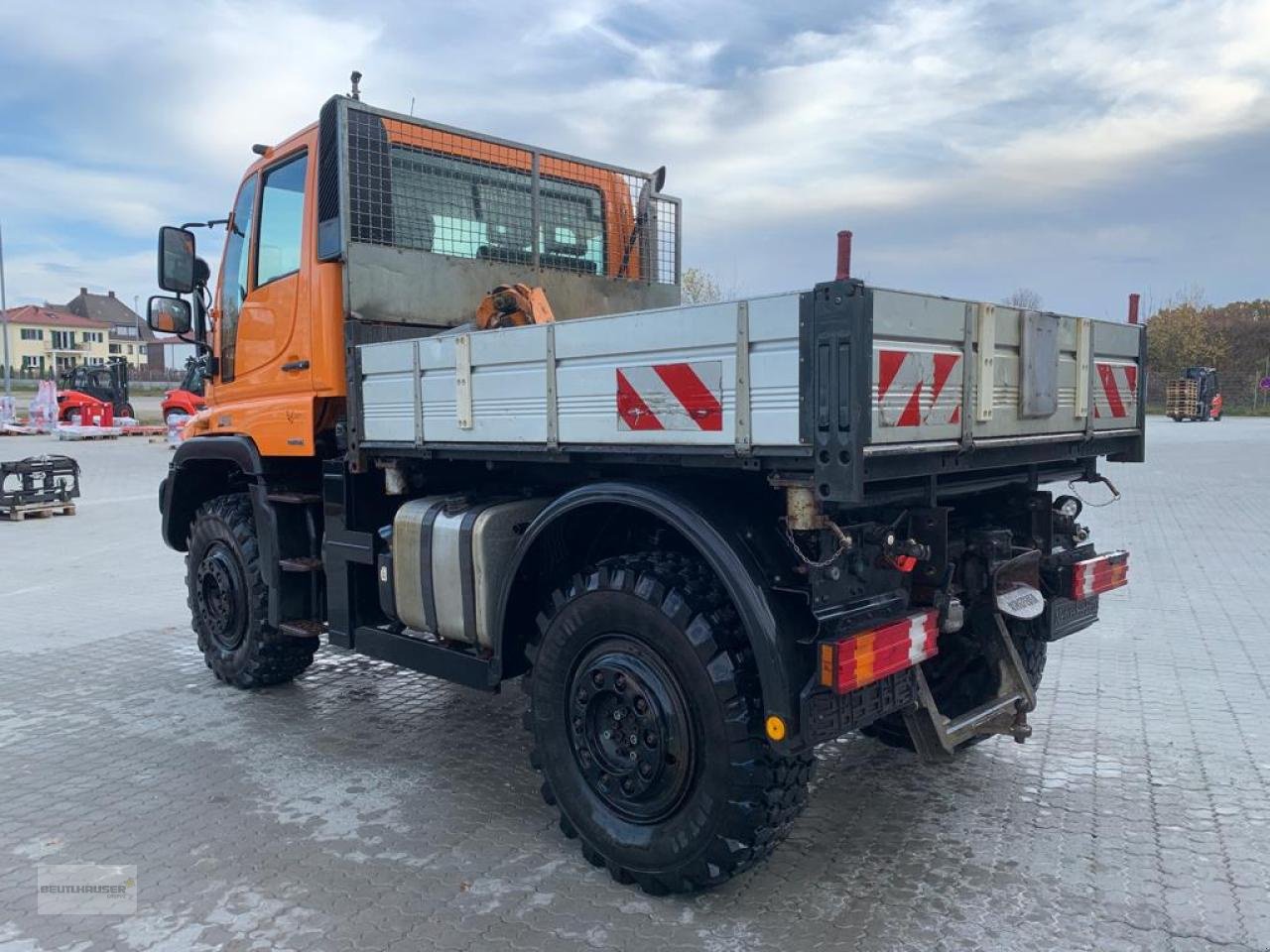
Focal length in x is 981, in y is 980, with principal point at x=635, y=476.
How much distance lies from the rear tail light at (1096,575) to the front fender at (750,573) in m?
1.76

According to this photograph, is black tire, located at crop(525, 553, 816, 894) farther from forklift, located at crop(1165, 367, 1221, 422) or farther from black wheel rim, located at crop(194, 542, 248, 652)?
forklift, located at crop(1165, 367, 1221, 422)

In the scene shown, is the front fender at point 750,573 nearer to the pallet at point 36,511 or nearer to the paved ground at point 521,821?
the paved ground at point 521,821

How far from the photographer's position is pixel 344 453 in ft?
16.9

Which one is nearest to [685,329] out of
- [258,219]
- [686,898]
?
[686,898]

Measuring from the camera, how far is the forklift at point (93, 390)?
99.7ft

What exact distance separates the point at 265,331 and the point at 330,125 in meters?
1.23

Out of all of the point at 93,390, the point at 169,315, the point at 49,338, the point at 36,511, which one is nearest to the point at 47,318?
the point at 49,338

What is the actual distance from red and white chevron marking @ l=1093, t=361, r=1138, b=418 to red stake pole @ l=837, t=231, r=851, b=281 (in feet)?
5.88

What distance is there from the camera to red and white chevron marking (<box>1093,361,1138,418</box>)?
4.23m

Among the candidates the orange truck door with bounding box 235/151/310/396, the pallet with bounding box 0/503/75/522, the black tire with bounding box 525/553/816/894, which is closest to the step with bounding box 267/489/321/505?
the orange truck door with bounding box 235/151/310/396

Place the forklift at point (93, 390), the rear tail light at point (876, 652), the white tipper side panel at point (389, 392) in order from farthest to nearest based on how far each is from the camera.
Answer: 1. the forklift at point (93, 390)
2. the white tipper side panel at point (389, 392)
3. the rear tail light at point (876, 652)

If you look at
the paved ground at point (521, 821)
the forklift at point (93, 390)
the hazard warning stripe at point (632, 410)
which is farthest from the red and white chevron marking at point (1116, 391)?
the forklift at point (93, 390)

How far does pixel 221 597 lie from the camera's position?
5.99 metres

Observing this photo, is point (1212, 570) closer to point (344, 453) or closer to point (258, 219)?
point (344, 453)
